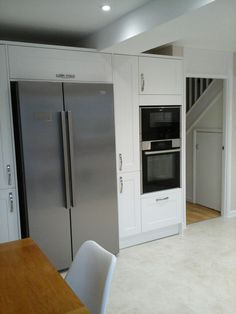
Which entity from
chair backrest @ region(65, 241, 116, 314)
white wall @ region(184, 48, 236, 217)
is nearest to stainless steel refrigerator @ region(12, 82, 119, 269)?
chair backrest @ region(65, 241, 116, 314)

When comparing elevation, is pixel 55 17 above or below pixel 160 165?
above

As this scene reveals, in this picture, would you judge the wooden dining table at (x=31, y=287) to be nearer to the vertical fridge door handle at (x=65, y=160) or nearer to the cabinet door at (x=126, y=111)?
the vertical fridge door handle at (x=65, y=160)

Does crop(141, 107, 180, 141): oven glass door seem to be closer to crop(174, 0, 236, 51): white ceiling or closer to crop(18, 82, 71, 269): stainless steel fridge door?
crop(174, 0, 236, 51): white ceiling

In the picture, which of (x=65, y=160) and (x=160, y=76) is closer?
(x=65, y=160)

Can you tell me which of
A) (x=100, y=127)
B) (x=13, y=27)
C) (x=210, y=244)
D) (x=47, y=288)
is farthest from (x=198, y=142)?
(x=47, y=288)

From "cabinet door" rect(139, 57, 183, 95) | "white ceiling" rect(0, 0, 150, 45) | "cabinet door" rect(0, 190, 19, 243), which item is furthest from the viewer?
"cabinet door" rect(139, 57, 183, 95)

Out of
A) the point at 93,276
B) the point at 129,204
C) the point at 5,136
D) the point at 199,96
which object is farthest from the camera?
the point at 199,96

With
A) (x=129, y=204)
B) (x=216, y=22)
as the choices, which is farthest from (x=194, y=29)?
(x=129, y=204)

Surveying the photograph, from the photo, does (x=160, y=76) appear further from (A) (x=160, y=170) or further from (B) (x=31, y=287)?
(B) (x=31, y=287)

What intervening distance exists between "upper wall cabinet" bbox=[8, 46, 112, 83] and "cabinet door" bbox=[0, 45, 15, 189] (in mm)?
74

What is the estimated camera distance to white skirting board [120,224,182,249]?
3.53 meters

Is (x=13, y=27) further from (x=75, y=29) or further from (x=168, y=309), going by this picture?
(x=168, y=309)

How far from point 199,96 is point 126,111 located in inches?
93.4

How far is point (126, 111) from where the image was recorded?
3311 millimetres
